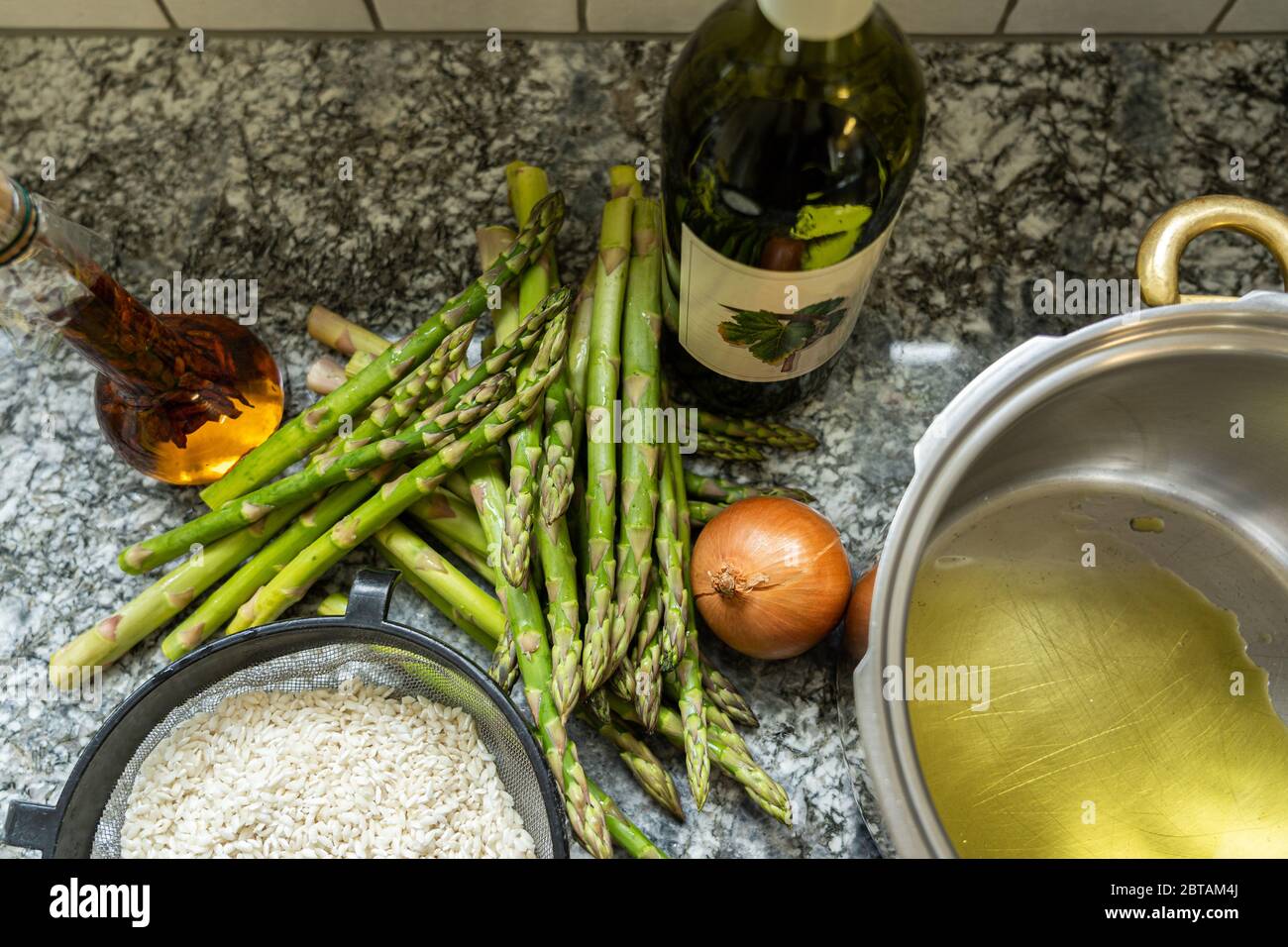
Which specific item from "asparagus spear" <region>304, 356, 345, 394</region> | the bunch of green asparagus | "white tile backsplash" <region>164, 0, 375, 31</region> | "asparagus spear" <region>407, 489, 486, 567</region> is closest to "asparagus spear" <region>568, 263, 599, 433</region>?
the bunch of green asparagus

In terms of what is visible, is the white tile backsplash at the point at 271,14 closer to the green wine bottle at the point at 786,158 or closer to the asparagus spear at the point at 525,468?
the asparagus spear at the point at 525,468

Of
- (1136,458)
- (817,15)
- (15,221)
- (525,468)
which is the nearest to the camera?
(817,15)

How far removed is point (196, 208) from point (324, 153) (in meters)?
0.12

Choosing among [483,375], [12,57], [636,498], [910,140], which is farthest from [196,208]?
[910,140]

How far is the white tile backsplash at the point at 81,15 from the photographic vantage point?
0.88 m

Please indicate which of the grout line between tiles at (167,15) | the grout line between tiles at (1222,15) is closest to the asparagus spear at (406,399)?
the grout line between tiles at (167,15)

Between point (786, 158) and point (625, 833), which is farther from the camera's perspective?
point (625, 833)

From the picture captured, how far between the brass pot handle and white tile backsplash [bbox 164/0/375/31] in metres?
0.69

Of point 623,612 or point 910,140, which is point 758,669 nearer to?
point 623,612

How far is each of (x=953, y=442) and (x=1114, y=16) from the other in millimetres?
560

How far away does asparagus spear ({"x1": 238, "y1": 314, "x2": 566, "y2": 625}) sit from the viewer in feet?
2.32

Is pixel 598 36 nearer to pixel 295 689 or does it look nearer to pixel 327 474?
pixel 327 474

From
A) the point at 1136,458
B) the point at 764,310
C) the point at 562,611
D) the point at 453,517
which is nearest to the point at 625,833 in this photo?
the point at 562,611

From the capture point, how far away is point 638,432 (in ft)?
2.38
